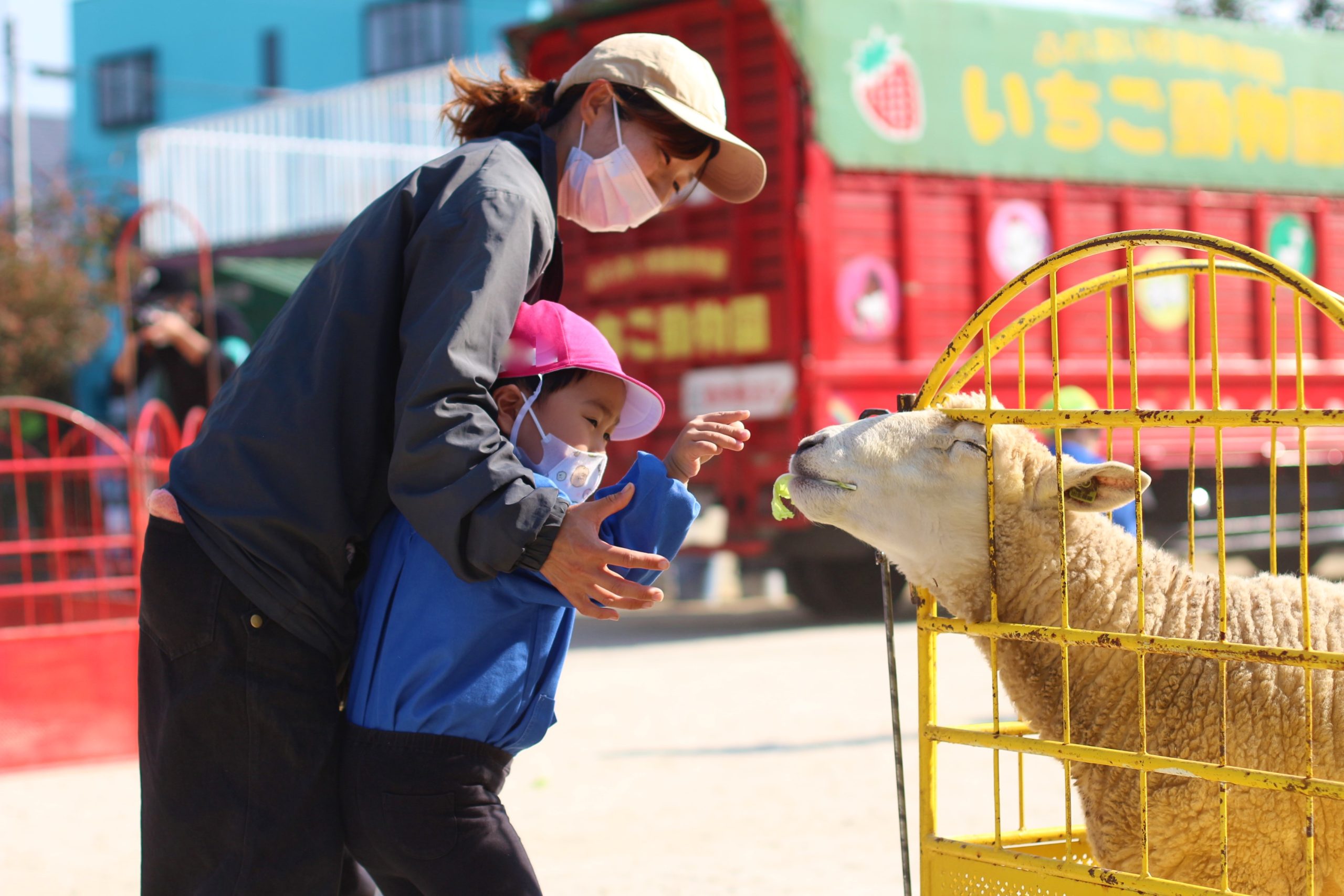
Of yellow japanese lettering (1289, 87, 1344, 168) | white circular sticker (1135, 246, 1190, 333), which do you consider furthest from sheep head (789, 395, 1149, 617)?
yellow japanese lettering (1289, 87, 1344, 168)

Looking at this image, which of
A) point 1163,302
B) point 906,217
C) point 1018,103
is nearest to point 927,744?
point 906,217

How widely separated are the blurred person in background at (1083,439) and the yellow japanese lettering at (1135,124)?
1851 mm

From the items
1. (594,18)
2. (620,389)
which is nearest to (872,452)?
(620,389)

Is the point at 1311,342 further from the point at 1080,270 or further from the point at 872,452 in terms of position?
the point at 872,452

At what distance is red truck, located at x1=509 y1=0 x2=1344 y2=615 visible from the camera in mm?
8641

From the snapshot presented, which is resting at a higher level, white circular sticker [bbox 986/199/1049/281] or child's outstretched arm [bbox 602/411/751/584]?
white circular sticker [bbox 986/199/1049/281]

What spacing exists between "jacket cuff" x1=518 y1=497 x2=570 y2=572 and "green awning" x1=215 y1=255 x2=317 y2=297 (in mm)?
12555

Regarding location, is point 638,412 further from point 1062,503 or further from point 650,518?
point 1062,503

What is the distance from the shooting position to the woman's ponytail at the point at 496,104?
2168 mm

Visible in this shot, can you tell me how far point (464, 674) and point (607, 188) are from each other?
2.65 feet

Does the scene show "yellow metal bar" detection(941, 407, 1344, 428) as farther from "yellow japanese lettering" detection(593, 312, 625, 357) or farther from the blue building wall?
the blue building wall

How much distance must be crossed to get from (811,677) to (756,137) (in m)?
3.60

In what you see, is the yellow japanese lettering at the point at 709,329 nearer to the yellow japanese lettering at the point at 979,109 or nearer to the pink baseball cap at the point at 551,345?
the yellow japanese lettering at the point at 979,109

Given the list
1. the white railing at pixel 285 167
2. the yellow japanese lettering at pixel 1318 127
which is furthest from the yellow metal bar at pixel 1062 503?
the white railing at pixel 285 167
